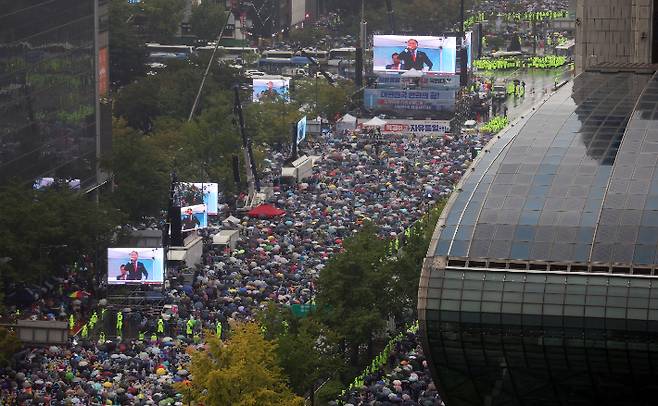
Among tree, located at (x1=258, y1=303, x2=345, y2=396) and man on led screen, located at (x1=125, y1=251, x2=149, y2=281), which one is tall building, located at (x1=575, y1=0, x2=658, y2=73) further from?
man on led screen, located at (x1=125, y1=251, x2=149, y2=281)

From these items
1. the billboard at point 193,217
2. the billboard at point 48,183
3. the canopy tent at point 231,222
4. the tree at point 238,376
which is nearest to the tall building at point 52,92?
the billboard at point 48,183

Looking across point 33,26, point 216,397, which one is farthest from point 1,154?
point 216,397

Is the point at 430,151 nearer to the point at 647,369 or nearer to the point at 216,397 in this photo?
the point at 216,397

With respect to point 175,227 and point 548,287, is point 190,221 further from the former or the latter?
point 548,287

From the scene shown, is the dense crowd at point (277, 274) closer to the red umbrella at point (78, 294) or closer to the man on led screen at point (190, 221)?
the man on led screen at point (190, 221)

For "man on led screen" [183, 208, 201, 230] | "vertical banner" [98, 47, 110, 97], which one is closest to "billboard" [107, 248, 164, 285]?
"man on led screen" [183, 208, 201, 230]
